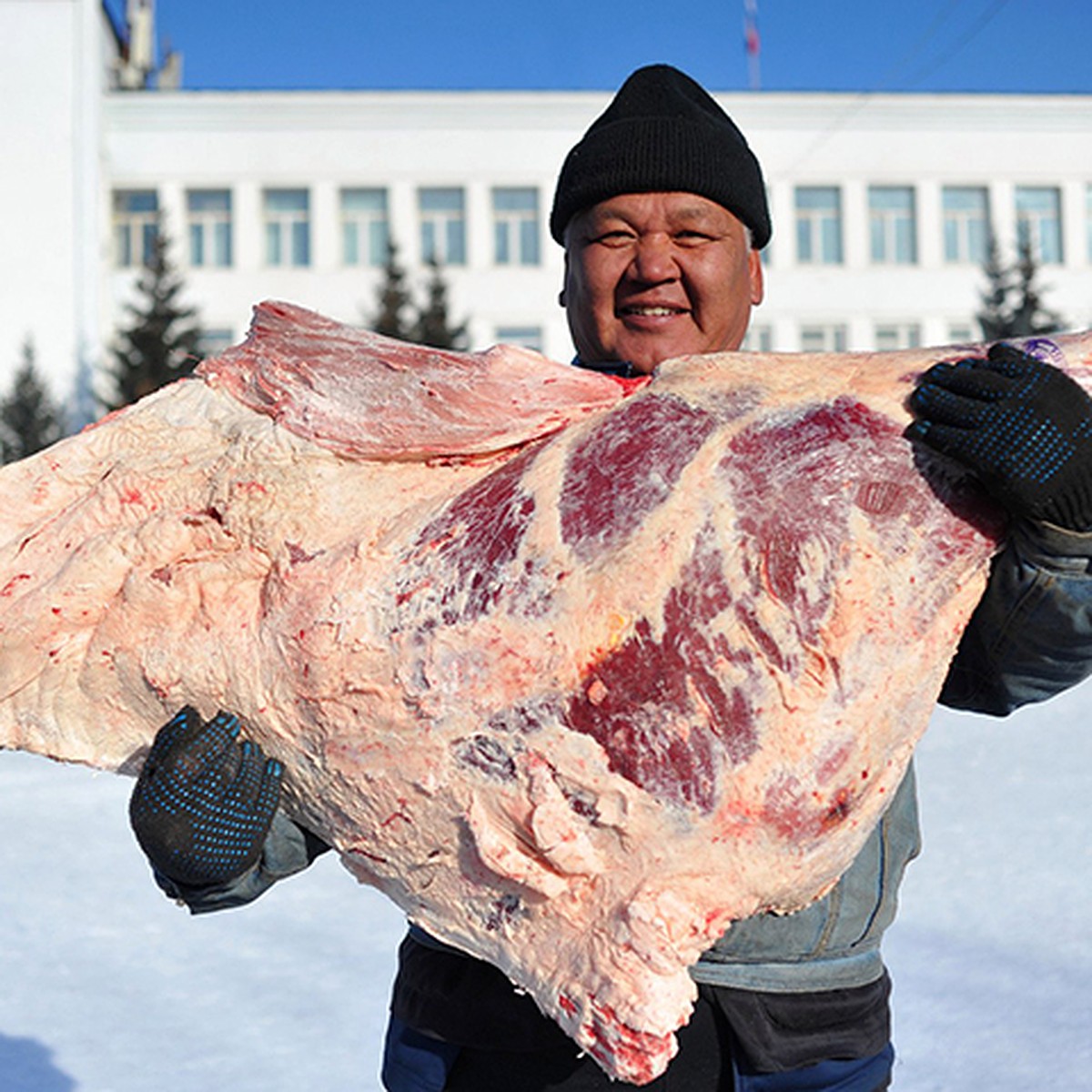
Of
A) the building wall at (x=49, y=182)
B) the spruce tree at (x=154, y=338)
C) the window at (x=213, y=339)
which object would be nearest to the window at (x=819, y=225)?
the window at (x=213, y=339)

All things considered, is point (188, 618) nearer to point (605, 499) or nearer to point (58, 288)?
point (605, 499)

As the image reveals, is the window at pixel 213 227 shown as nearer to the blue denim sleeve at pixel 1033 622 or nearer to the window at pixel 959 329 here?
the window at pixel 959 329

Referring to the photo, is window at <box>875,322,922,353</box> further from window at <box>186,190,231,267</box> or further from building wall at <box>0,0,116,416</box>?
building wall at <box>0,0,116,416</box>

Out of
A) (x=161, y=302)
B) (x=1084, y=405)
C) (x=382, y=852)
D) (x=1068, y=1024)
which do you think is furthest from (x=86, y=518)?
(x=161, y=302)

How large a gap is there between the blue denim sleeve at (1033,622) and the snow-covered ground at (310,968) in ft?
6.99

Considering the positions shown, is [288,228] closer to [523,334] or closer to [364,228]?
[364,228]

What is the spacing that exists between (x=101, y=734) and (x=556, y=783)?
2.08 ft

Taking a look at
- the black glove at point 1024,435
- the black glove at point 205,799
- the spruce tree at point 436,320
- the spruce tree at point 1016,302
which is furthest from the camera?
the spruce tree at point 1016,302

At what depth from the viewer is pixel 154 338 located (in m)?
22.4

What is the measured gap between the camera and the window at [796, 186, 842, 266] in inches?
988

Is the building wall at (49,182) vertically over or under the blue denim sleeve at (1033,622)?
over

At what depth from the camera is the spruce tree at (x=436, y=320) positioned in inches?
914

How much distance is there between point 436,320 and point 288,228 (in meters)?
3.86

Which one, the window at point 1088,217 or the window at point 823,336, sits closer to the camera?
the window at point 823,336
